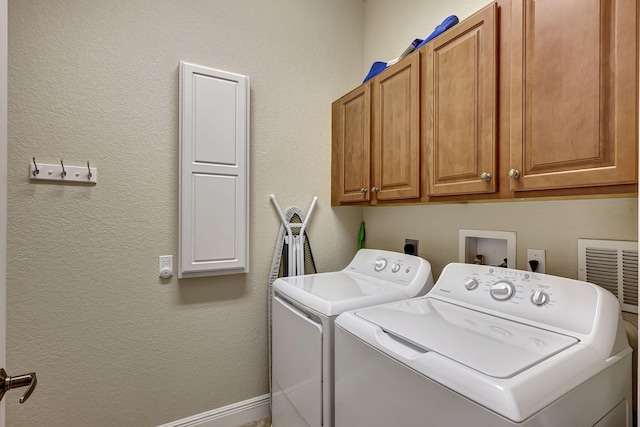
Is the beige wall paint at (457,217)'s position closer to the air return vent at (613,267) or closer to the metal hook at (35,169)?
the air return vent at (613,267)

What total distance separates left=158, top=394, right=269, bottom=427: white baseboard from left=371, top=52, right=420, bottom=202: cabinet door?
1453mm

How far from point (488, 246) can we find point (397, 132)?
720 mm

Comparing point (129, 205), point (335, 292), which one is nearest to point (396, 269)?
point (335, 292)

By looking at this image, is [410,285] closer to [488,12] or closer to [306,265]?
[306,265]

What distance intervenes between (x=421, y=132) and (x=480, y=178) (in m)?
0.39

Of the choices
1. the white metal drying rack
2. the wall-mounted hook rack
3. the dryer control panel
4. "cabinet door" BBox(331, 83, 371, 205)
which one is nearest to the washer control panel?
the dryer control panel

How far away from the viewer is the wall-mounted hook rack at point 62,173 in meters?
1.39

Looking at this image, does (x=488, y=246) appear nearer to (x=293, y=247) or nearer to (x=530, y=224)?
(x=530, y=224)

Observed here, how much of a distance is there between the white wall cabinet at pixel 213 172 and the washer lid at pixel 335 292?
0.40 metres

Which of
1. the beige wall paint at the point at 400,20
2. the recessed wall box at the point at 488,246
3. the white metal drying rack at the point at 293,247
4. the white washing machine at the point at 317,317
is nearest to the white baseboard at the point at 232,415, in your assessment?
the white washing machine at the point at 317,317

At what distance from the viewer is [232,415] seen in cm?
182

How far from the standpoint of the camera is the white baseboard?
172 cm

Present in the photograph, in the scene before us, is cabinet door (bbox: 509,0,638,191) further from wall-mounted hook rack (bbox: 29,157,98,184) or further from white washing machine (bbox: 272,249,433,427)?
wall-mounted hook rack (bbox: 29,157,98,184)

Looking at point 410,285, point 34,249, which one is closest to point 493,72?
point 410,285
